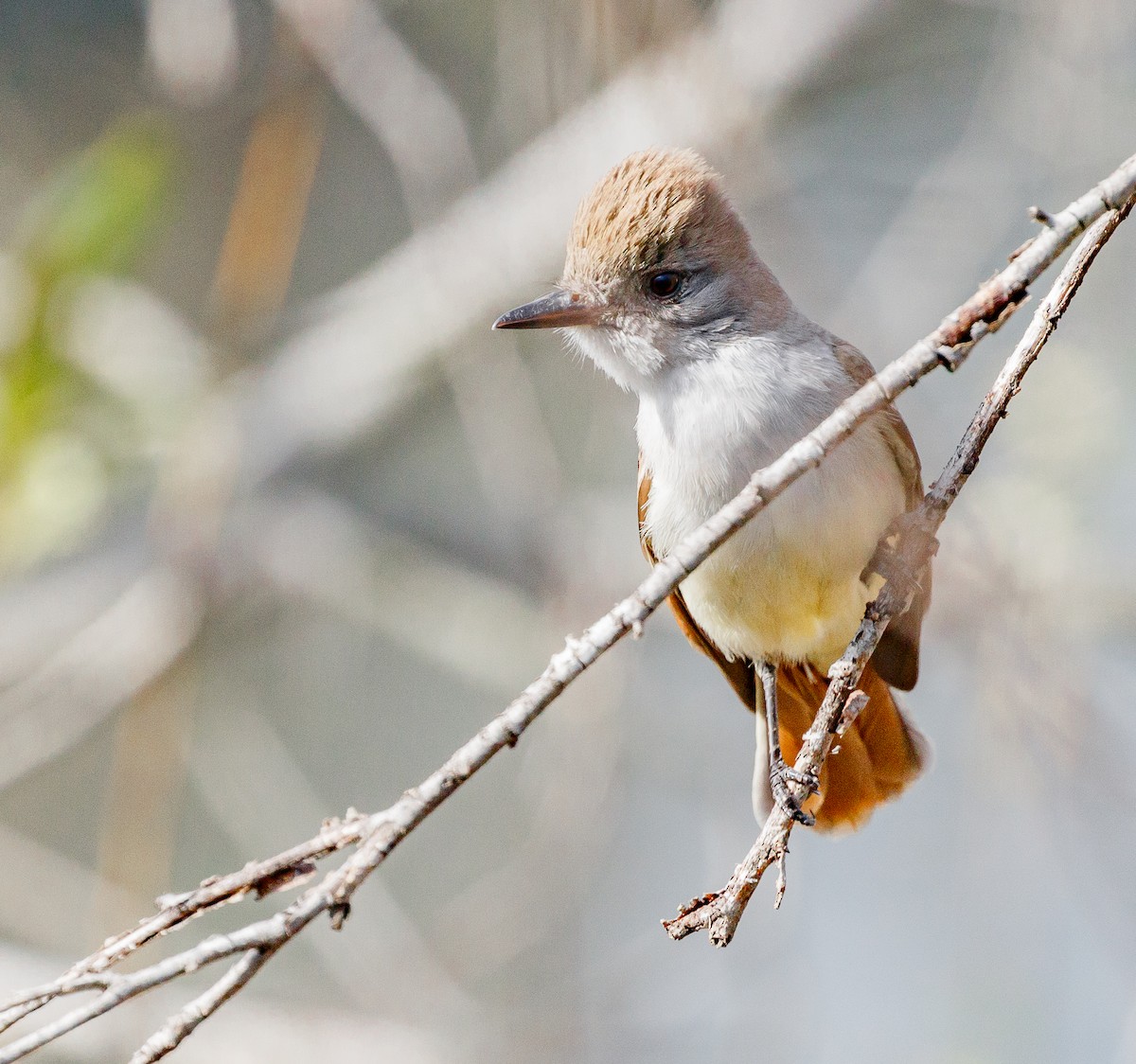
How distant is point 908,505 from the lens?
9.14 feet

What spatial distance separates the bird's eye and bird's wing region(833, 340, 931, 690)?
36 cm

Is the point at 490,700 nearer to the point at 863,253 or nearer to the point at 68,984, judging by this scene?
the point at 863,253

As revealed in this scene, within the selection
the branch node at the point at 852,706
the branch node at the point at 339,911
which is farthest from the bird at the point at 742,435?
the branch node at the point at 339,911

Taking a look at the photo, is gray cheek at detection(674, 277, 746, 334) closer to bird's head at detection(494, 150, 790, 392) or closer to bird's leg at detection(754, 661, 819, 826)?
bird's head at detection(494, 150, 790, 392)

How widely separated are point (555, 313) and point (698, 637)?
34.1 inches

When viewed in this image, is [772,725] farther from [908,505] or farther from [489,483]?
[489,483]

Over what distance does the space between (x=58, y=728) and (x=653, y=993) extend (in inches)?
93.0

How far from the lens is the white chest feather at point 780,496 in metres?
2.53

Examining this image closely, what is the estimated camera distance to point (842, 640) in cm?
296

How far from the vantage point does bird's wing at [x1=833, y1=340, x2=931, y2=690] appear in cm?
274

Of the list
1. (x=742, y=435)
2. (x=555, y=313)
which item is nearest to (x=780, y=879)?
(x=742, y=435)

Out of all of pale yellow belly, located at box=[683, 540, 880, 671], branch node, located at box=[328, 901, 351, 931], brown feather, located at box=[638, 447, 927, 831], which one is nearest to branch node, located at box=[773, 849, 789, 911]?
branch node, located at box=[328, 901, 351, 931]

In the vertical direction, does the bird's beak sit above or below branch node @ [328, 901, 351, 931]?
above

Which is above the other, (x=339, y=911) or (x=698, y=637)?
(x=698, y=637)
